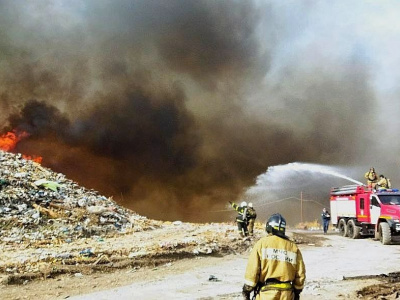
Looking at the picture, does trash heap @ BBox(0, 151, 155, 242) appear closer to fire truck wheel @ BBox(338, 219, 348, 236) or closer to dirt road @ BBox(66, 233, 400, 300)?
dirt road @ BBox(66, 233, 400, 300)

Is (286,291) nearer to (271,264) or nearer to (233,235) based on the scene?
(271,264)

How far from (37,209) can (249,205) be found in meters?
8.41

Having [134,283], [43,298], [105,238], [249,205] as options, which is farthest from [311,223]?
[43,298]

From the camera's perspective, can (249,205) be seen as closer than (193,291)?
No

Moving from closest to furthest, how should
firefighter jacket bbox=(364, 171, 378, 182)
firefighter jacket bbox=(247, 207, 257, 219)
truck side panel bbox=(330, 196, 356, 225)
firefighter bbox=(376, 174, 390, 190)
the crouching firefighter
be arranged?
the crouching firefighter < firefighter jacket bbox=(247, 207, 257, 219) < firefighter bbox=(376, 174, 390, 190) < firefighter jacket bbox=(364, 171, 378, 182) < truck side panel bbox=(330, 196, 356, 225)

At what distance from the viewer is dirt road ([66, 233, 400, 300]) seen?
856 centimetres

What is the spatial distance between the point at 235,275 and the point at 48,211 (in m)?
9.15

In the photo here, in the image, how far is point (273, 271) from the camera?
453cm

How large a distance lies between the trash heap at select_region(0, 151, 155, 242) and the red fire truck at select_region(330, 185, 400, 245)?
31.6 ft

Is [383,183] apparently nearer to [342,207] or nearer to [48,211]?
[342,207]

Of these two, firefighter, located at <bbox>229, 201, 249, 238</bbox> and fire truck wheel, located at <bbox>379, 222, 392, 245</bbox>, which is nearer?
fire truck wheel, located at <bbox>379, 222, 392, 245</bbox>

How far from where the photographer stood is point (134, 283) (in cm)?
968

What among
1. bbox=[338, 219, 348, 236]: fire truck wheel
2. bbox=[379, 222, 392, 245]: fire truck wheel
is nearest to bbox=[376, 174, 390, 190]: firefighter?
bbox=[338, 219, 348, 236]: fire truck wheel

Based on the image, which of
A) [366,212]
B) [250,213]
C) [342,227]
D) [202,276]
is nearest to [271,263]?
[202,276]
